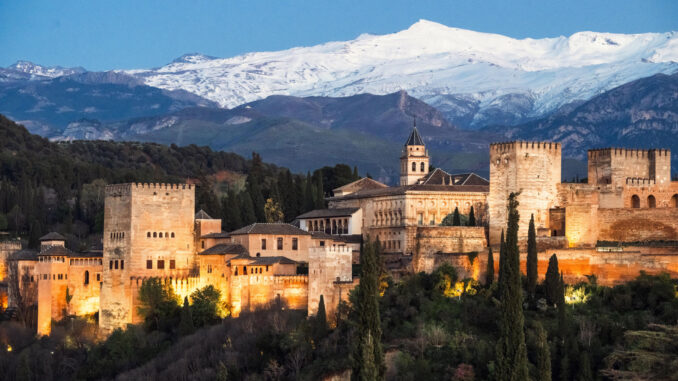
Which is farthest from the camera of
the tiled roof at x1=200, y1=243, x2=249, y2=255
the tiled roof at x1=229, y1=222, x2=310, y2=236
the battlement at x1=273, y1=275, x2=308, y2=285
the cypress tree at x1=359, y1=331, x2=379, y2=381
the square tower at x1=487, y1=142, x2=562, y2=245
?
the tiled roof at x1=229, y1=222, x2=310, y2=236

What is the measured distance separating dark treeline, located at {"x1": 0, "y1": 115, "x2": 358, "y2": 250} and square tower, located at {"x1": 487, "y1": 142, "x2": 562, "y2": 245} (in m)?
22.6

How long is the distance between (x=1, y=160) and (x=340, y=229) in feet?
155

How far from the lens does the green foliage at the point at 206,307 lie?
211 feet

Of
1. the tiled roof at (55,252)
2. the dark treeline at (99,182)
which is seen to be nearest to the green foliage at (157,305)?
the tiled roof at (55,252)

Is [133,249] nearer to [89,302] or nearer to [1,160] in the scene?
[89,302]

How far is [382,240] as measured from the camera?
244 feet

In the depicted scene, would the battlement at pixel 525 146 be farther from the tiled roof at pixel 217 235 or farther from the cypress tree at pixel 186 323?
the cypress tree at pixel 186 323

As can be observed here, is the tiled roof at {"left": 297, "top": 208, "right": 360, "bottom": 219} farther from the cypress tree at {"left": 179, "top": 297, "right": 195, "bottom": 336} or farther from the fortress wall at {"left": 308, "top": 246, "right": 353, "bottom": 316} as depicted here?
the cypress tree at {"left": 179, "top": 297, "right": 195, "bottom": 336}

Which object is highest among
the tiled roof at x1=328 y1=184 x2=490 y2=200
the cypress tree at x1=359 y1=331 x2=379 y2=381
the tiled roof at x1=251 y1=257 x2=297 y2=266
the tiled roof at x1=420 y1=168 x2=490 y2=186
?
the tiled roof at x1=420 y1=168 x2=490 y2=186

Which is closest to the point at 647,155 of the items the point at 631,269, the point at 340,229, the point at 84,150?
the point at 631,269

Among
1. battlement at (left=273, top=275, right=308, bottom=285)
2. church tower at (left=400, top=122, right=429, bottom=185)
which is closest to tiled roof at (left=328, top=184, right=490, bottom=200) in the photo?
church tower at (left=400, top=122, right=429, bottom=185)

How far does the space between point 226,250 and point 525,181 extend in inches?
661

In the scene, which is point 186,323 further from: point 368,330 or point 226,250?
point 368,330

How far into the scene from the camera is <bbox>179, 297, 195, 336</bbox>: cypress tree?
209ft
